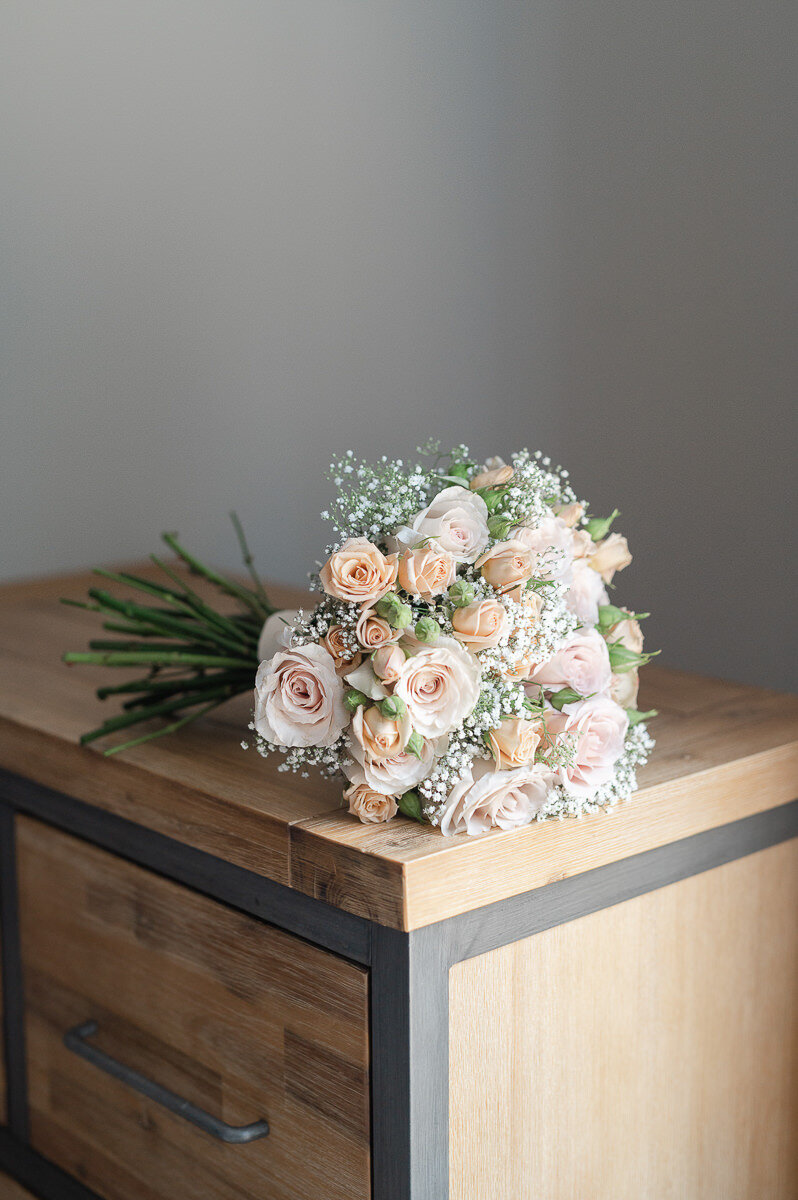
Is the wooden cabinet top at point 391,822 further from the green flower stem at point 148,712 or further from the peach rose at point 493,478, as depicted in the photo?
the peach rose at point 493,478

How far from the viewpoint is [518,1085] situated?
0.80 metres

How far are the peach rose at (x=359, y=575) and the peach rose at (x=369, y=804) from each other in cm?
13

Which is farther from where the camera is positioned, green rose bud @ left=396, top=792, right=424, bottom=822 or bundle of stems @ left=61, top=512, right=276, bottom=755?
bundle of stems @ left=61, top=512, right=276, bottom=755

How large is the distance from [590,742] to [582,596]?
0.12 metres

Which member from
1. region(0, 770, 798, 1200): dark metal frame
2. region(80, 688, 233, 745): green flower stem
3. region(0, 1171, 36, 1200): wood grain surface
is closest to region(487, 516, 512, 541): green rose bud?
region(0, 770, 798, 1200): dark metal frame

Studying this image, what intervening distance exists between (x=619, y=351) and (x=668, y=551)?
262mm

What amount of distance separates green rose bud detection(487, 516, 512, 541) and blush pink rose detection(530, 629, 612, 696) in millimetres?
85

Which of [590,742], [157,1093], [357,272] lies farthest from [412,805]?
[357,272]

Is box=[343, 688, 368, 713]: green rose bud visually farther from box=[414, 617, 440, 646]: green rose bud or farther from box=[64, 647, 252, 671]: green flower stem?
box=[64, 647, 252, 671]: green flower stem

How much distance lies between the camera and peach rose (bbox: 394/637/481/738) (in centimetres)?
71

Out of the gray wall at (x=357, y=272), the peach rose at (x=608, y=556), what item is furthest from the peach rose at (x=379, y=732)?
the gray wall at (x=357, y=272)

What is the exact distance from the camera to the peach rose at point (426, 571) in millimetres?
729

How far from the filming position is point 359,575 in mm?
732

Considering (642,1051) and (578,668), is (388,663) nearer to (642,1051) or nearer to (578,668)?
(578,668)
